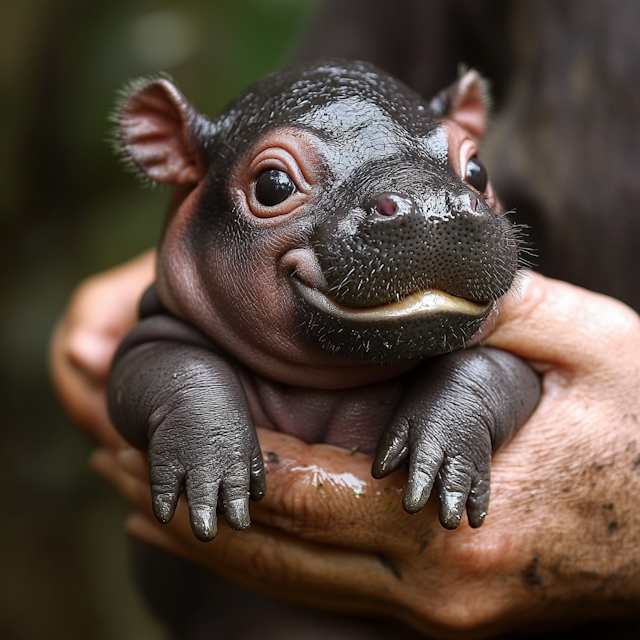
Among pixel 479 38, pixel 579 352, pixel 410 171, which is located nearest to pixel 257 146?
pixel 410 171

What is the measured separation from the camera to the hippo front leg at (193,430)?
1641 mm

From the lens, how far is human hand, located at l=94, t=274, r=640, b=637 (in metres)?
1.87

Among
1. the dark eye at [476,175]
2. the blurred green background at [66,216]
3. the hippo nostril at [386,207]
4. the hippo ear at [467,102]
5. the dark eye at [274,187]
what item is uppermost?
the hippo ear at [467,102]

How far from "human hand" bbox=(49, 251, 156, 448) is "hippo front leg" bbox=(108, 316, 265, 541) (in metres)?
0.98

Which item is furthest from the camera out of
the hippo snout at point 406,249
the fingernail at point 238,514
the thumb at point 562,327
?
A: the thumb at point 562,327

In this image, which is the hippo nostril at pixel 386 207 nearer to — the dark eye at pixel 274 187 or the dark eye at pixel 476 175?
the dark eye at pixel 274 187

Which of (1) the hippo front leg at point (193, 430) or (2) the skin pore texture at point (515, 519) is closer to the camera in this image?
(1) the hippo front leg at point (193, 430)

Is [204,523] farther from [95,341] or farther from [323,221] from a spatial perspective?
[95,341]

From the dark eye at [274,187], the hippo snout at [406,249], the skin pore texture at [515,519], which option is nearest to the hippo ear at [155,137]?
the dark eye at [274,187]

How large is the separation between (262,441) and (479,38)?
2047 mm

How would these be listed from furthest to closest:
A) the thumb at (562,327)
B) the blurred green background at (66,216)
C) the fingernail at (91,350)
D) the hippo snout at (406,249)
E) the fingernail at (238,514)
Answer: the blurred green background at (66,216) → the fingernail at (91,350) → the thumb at (562,327) → the fingernail at (238,514) → the hippo snout at (406,249)

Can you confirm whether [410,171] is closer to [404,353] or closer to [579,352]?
[404,353]

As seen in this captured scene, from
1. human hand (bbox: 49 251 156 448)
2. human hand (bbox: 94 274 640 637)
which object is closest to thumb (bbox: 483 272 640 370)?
human hand (bbox: 94 274 640 637)

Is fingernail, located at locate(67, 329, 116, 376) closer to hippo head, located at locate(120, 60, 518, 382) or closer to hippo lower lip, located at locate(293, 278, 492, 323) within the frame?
hippo head, located at locate(120, 60, 518, 382)
